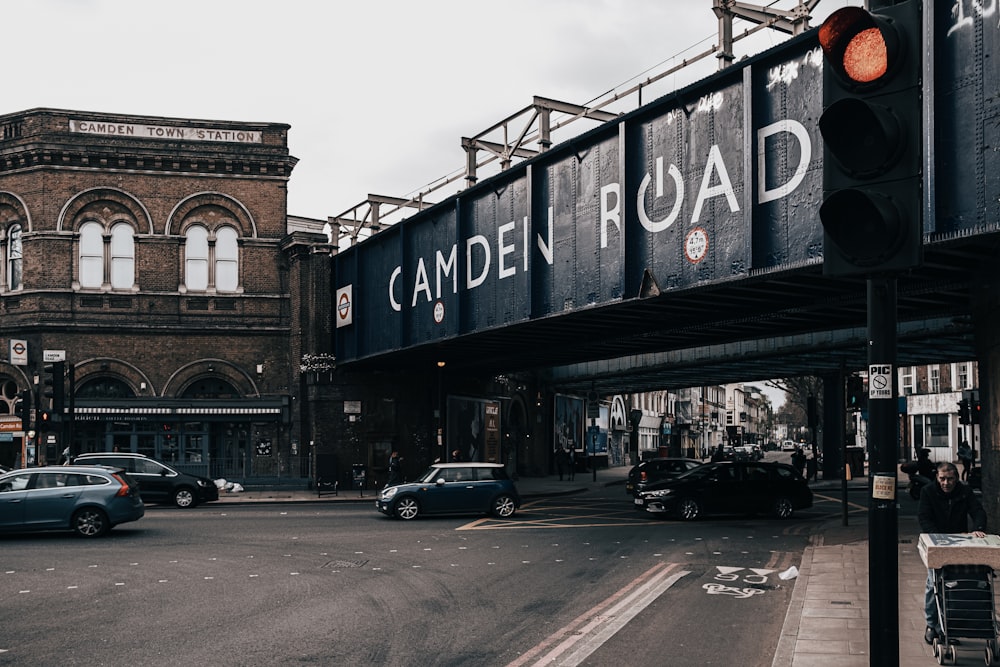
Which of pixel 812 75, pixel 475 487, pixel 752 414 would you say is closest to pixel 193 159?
pixel 475 487

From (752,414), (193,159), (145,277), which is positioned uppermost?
(193,159)

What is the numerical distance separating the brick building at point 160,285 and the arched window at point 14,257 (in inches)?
2.1

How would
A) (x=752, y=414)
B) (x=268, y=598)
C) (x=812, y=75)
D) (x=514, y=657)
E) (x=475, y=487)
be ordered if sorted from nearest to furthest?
1. (x=514, y=657)
2. (x=268, y=598)
3. (x=812, y=75)
4. (x=475, y=487)
5. (x=752, y=414)

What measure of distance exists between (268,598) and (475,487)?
11.6m

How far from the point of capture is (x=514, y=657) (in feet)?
29.1

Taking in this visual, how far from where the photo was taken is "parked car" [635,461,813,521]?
73.3 feet

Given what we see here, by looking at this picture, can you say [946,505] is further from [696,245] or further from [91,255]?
[91,255]

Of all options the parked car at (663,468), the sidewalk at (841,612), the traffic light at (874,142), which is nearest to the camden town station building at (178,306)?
the parked car at (663,468)

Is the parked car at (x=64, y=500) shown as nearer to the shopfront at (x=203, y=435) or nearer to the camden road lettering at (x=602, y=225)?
the camden road lettering at (x=602, y=225)

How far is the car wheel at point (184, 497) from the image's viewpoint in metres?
27.4

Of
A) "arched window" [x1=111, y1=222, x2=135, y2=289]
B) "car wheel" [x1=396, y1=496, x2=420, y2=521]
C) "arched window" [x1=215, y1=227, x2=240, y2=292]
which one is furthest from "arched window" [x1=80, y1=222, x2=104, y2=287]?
"car wheel" [x1=396, y1=496, x2=420, y2=521]

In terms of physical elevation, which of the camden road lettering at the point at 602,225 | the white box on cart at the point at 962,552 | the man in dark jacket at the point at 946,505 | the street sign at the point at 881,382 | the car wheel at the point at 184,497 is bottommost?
the car wheel at the point at 184,497

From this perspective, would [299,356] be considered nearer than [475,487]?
No

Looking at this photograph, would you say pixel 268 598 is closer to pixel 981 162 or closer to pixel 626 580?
pixel 626 580
